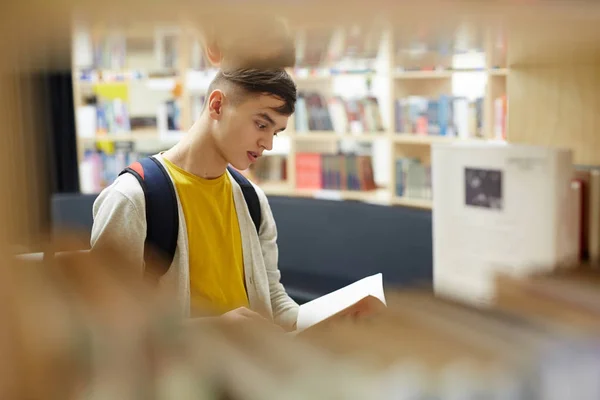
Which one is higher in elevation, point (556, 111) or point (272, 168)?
point (556, 111)

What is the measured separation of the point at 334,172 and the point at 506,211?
3.41 m

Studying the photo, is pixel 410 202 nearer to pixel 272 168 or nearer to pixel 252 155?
pixel 272 168

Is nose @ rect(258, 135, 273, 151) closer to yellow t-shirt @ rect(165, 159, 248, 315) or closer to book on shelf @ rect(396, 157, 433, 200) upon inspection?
yellow t-shirt @ rect(165, 159, 248, 315)

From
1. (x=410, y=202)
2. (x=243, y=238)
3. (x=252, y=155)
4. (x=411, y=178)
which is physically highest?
(x=252, y=155)

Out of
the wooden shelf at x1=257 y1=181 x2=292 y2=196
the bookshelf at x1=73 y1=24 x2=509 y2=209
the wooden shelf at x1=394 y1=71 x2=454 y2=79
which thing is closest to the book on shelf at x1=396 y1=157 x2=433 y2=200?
the bookshelf at x1=73 y1=24 x2=509 y2=209

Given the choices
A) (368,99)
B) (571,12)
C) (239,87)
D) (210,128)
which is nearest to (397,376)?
(571,12)

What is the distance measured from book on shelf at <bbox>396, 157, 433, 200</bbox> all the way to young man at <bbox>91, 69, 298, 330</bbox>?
7.77 feet

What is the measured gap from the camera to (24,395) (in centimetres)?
22

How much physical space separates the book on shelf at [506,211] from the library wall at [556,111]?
5cm

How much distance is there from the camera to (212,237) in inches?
37.1

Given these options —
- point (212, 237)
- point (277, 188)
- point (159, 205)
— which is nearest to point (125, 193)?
point (159, 205)

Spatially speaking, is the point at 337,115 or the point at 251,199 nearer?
the point at 251,199

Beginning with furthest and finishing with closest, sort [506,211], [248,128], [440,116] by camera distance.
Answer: [440,116]
[248,128]
[506,211]

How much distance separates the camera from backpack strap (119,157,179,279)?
2.71 ft
